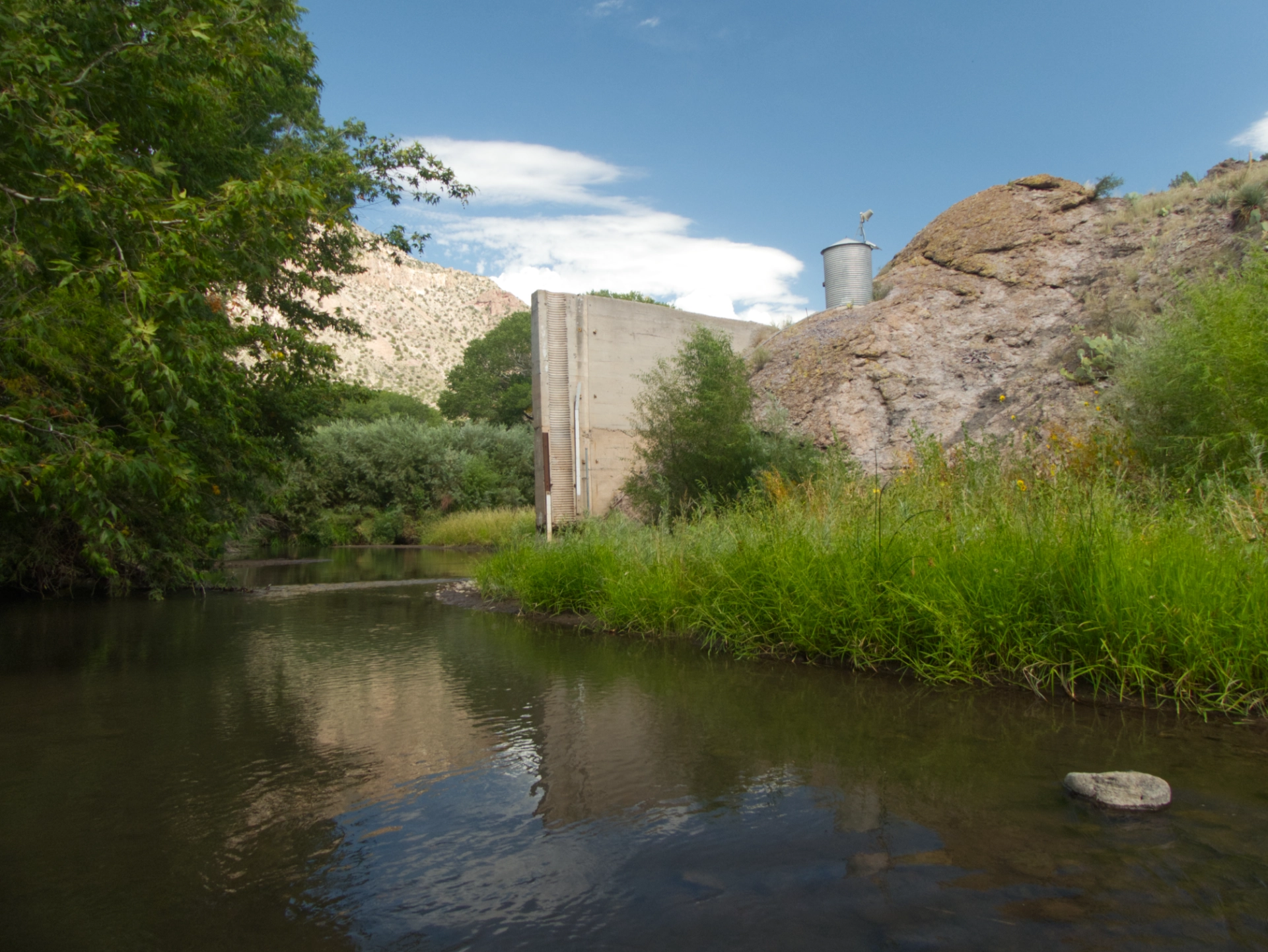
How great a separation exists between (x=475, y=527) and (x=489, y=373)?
27.2 meters

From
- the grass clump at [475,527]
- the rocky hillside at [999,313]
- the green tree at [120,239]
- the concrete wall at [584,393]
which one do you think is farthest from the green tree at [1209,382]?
the grass clump at [475,527]

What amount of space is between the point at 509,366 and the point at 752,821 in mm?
47719

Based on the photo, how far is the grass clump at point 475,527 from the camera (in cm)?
2131

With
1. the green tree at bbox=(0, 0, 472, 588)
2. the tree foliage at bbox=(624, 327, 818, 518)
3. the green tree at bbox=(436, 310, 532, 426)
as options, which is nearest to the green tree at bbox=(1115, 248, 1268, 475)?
the tree foliage at bbox=(624, 327, 818, 518)

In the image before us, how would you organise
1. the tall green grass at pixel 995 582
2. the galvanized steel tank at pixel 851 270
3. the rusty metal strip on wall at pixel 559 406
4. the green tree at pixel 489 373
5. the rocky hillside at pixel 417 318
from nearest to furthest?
the tall green grass at pixel 995 582 < the rusty metal strip on wall at pixel 559 406 < the galvanized steel tank at pixel 851 270 < the green tree at pixel 489 373 < the rocky hillside at pixel 417 318

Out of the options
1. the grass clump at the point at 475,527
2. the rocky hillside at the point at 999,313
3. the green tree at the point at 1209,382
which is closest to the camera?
the green tree at the point at 1209,382

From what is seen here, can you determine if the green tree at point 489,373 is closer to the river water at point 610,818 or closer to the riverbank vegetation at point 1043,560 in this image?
the riverbank vegetation at point 1043,560

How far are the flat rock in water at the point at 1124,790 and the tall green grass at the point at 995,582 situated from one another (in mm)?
1414

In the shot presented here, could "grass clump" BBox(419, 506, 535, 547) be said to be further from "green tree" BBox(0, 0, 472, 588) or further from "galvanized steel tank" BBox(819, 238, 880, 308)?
"green tree" BBox(0, 0, 472, 588)

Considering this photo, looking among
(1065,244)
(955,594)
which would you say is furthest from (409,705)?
(1065,244)

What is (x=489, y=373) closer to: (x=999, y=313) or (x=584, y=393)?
(x=584, y=393)

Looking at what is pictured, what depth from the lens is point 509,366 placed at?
4903 cm

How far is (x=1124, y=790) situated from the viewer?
2742 millimetres

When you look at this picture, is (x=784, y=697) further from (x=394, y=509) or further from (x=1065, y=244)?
(x=394, y=509)
